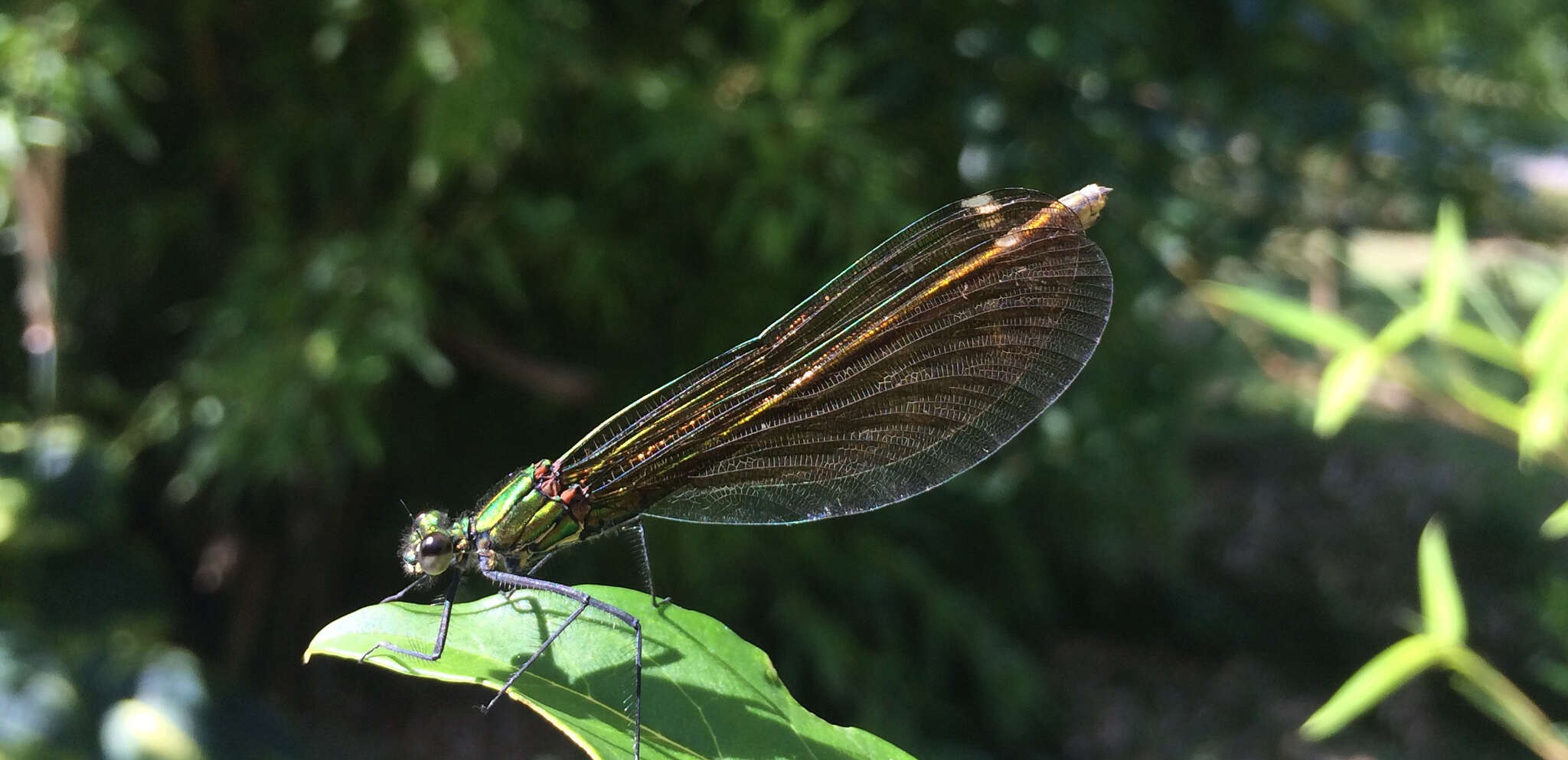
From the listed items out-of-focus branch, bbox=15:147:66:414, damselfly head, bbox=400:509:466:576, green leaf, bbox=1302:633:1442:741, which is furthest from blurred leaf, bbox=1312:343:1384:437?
out-of-focus branch, bbox=15:147:66:414

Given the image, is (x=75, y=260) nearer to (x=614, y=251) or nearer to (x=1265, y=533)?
(x=614, y=251)

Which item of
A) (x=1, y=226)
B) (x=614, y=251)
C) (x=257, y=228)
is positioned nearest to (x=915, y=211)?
(x=614, y=251)

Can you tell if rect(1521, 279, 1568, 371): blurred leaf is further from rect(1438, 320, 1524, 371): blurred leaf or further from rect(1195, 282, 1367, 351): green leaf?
rect(1195, 282, 1367, 351): green leaf

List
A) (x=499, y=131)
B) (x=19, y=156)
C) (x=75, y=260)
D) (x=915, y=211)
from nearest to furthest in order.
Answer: (x=19, y=156), (x=499, y=131), (x=915, y=211), (x=75, y=260)

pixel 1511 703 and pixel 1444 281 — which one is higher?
pixel 1444 281

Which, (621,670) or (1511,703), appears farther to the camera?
(1511,703)

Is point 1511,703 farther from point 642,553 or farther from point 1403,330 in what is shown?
point 642,553

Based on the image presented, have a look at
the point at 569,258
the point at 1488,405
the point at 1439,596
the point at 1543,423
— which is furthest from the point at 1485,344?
the point at 569,258
